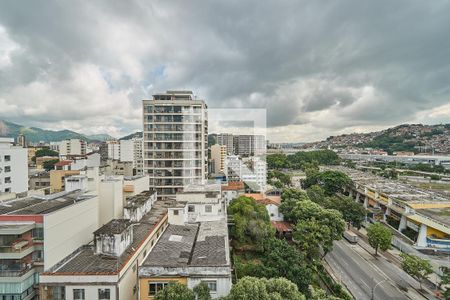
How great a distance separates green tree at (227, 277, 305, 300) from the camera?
10.5 m

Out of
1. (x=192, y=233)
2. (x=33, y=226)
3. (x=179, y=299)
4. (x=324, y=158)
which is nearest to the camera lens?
(x=179, y=299)

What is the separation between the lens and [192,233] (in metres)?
18.8

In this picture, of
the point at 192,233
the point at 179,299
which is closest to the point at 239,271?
the point at 192,233

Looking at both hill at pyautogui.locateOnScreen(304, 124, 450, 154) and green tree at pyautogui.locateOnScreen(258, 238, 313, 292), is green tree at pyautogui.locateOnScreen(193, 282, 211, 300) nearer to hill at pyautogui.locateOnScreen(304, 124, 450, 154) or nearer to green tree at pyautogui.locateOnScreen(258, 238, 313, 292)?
green tree at pyautogui.locateOnScreen(258, 238, 313, 292)

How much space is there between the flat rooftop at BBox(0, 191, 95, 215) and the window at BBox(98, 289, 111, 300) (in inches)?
244

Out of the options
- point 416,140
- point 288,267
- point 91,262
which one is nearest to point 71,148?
point 91,262

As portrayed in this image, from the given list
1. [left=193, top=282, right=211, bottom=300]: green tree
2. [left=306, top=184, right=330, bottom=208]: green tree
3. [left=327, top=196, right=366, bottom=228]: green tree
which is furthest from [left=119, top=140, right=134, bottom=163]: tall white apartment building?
[left=193, top=282, right=211, bottom=300]: green tree

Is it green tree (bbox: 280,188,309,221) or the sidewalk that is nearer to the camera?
the sidewalk

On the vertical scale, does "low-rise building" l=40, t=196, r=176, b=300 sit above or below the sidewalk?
above

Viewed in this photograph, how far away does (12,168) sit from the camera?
1200 inches

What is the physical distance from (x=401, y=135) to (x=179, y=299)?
164 meters

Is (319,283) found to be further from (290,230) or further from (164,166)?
(164,166)

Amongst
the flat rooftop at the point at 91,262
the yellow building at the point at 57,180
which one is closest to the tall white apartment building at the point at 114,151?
the yellow building at the point at 57,180

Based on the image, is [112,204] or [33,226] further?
[112,204]
